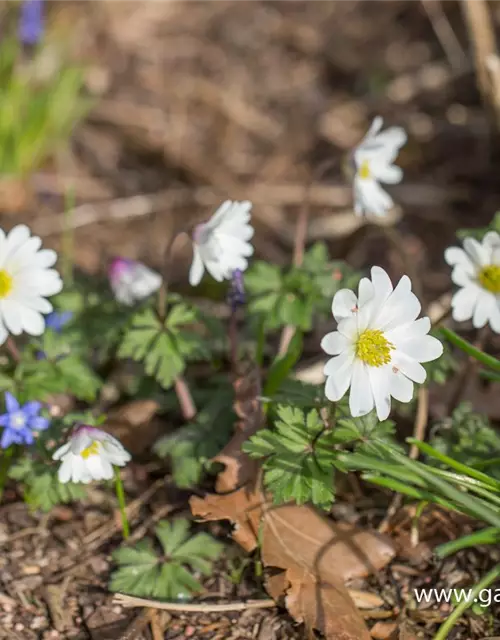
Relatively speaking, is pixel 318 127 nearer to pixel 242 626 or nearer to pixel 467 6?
pixel 467 6

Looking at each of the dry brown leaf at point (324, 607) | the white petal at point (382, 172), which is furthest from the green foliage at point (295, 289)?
the dry brown leaf at point (324, 607)

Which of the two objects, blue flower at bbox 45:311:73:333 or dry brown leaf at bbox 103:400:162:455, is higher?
blue flower at bbox 45:311:73:333

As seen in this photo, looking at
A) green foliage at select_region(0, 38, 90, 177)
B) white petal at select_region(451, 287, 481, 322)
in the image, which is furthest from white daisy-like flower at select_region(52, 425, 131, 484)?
green foliage at select_region(0, 38, 90, 177)

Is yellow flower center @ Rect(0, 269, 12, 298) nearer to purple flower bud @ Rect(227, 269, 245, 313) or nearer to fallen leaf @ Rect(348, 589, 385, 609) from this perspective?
purple flower bud @ Rect(227, 269, 245, 313)

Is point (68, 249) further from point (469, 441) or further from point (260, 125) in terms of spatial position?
point (469, 441)

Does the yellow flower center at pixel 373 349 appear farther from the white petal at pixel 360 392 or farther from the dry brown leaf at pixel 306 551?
the dry brown leaf at pixel 306 551
